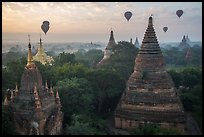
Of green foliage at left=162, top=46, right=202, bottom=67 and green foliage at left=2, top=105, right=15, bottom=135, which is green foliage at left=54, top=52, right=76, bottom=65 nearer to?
green foliage at left=2, top=105, right=15, bottom=135

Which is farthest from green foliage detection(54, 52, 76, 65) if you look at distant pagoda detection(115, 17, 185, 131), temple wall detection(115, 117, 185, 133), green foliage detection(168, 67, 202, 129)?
temple wall detection(115, 117, 185, 133)

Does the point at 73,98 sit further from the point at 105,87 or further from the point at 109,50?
the point at 109,50

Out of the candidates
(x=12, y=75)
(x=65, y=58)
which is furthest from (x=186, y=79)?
(x=65, y=58)

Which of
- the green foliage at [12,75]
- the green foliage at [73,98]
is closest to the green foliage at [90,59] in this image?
the green foliage at [12,75]

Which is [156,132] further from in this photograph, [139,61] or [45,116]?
[139,61]

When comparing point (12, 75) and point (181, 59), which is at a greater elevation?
point (12, 75)

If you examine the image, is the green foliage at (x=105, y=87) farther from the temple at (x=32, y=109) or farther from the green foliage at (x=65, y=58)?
the green foliage at (x=65, y=58)

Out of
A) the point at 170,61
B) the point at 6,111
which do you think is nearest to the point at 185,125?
the point at 6,111
